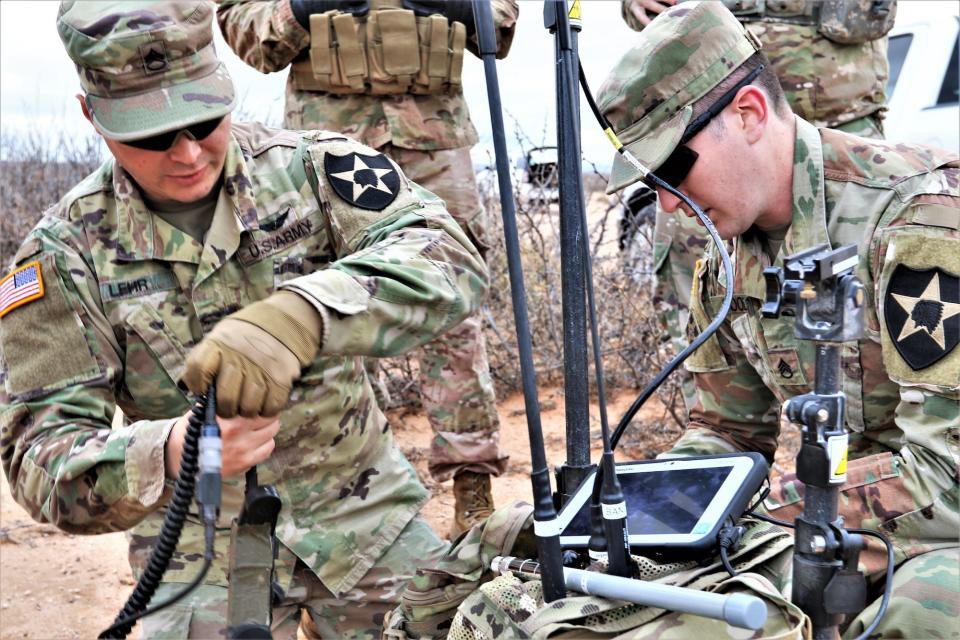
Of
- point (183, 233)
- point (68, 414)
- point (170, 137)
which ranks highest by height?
point (170, 137)

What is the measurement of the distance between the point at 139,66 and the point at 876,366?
1.59 meters

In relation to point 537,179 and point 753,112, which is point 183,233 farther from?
point 537,179

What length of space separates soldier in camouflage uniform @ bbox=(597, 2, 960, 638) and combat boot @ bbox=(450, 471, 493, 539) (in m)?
1.43

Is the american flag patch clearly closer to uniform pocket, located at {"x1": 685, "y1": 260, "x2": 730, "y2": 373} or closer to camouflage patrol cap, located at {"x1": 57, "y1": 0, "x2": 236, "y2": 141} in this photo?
camouflage patrol cap, located at {"x1": 57, "y1": 0, "x2": 236, "y2": 141}

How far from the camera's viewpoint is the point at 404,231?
2.14m

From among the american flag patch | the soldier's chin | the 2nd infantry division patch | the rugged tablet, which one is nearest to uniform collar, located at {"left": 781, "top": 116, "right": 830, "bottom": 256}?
the 2nd infantry division patch

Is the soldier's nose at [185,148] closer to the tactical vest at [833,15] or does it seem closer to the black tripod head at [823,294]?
the black tripod head at [823,294]

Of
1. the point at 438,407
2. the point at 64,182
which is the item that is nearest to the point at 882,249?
the point at 438,407

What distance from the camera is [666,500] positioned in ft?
5.60

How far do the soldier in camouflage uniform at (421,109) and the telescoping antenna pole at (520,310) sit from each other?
225 cm

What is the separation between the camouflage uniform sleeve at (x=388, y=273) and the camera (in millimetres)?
1755

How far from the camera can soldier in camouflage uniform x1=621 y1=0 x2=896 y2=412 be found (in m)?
3.44

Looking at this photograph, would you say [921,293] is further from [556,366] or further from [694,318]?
[556,366]

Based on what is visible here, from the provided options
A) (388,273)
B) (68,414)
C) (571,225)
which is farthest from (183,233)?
(571,225)
